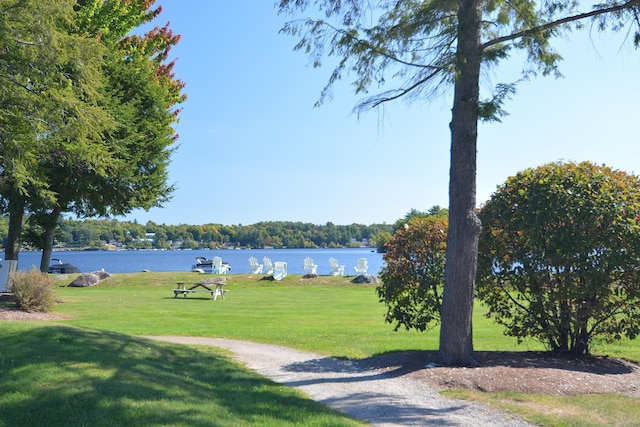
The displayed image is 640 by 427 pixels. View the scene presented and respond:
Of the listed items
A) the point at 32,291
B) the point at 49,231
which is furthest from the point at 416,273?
the point at 49,231

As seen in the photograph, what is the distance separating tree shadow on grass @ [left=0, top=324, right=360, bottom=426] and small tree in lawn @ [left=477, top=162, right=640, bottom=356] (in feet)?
16.1

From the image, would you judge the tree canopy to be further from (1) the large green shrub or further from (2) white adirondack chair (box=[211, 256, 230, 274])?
(2) white adirondack chair (box=[211, 256, 230, 274])

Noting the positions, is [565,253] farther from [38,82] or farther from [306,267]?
[306,267]

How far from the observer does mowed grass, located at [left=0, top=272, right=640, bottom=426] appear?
590 centimetres

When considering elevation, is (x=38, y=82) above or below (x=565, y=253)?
above

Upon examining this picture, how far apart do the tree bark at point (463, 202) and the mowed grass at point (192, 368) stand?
5.80 ft

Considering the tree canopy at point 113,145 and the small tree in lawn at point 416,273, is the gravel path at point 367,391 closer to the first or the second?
the small tree in lawn at point 416,273

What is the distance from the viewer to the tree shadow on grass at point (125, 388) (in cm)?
560

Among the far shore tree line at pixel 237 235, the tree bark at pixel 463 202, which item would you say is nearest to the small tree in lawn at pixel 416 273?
the tree bark at pixel 463 202

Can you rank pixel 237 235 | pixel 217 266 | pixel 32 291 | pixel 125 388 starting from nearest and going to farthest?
pixel 125 388 → pixel 32 291 → pixel 217 266 → pixel 237 235

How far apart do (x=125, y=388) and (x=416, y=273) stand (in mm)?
5961

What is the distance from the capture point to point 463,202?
9414 millimetres

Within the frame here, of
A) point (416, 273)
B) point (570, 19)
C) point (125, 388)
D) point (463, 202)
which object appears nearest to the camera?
point (125, 388)

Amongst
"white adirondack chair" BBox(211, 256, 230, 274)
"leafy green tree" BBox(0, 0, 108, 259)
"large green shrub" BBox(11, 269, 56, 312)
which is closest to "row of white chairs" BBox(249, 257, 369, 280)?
"white adirondack chair" BBox(211, 256, 230, 274)
